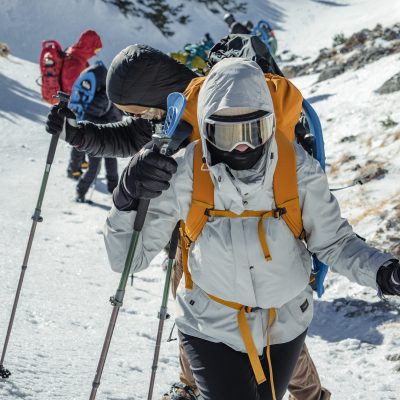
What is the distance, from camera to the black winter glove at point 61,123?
13.9 feet

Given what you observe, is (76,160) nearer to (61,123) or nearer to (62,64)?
(62,64)

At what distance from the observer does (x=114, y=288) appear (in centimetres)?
639

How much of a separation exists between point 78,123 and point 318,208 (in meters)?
2.26

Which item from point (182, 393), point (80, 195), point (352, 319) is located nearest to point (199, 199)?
point (182, 393)

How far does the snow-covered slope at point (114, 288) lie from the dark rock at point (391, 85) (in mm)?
275

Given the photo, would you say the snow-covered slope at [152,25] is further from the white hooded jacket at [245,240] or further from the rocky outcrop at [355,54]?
the white hooded jacket at [245,240]

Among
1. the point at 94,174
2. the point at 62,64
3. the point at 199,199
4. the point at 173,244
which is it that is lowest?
the point at 94,174

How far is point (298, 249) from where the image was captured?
9.21 ft

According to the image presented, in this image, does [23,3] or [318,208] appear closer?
[318,208]

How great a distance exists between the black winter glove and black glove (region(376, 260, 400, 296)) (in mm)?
2411

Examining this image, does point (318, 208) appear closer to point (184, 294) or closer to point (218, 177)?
point (218, 177)

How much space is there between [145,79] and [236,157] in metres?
1.37

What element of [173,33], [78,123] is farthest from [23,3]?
[78,123]

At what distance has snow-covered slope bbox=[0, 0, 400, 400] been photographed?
176 inches
